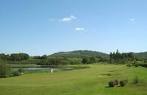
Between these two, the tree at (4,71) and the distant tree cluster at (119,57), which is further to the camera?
the distant tree cluster at (119,57)

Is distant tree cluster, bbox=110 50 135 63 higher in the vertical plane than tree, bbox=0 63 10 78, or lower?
higher

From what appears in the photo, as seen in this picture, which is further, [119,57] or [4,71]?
[119,57]

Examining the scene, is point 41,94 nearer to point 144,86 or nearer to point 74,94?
point 74,94

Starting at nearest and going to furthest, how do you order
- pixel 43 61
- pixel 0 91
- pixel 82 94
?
pixel 82 94 < pixel 0 91 < pixel 43 61

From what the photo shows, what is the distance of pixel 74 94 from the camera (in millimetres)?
37875

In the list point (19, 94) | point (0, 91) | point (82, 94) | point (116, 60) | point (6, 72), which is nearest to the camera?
point (82, 94)

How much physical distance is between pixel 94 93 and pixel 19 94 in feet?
31.8

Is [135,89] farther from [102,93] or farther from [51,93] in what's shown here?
[51,93]

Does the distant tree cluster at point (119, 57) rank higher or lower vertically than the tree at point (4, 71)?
higher

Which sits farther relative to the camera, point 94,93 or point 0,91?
point 0,91

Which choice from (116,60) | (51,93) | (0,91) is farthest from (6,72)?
(116,60)

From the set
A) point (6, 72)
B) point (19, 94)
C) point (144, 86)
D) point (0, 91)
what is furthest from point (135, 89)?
point (6, 72)

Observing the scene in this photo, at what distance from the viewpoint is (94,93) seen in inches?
1503

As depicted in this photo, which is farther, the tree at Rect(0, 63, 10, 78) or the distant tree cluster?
the distant tree cluster
